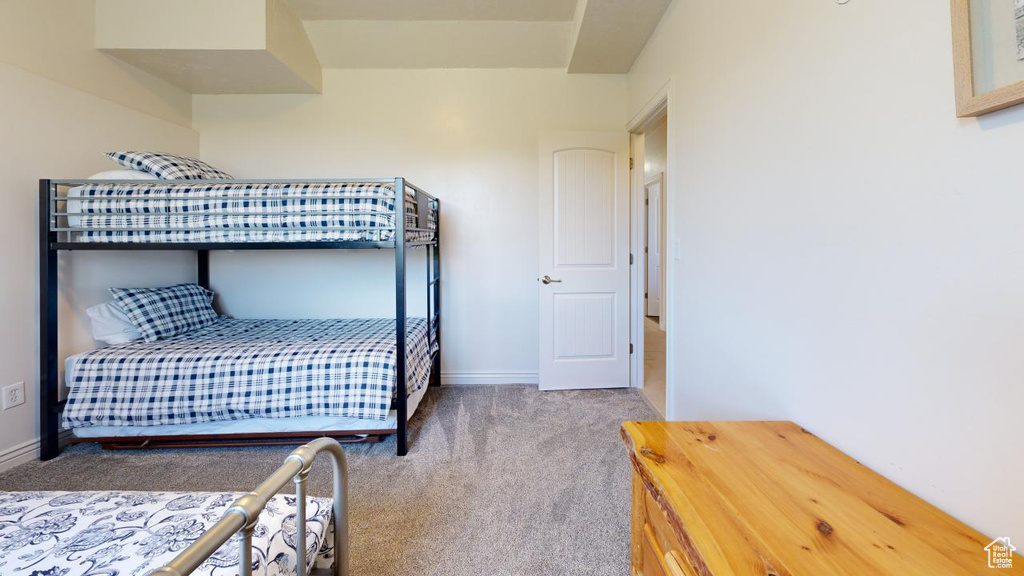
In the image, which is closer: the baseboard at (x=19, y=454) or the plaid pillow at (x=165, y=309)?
the baseboard at (x=19, y=454)

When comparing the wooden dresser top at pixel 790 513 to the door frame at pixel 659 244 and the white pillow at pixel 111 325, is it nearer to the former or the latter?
the white pillow at pixel 111 325

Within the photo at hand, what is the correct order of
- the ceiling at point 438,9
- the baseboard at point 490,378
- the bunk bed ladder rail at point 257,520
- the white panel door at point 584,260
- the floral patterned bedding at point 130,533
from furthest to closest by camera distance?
the baseboard at point 490,378 < the white panel door at point 584,260 < the ceiling at point 438,9 < the floral patterned bedding at point 130,533 < the bunk bed ladder rail at point 257,520

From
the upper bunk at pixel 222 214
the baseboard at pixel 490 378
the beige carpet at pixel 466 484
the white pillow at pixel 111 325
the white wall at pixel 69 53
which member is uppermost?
the white wall at pixel 69 53

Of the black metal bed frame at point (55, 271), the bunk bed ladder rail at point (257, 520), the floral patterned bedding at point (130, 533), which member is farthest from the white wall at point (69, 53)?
the bunk bed ladder rail at point (257, 520)

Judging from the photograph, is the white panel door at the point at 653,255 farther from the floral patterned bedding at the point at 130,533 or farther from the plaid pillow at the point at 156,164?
the floral patterned bedding at the point at 130,533

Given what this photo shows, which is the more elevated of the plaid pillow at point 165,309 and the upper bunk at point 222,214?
the upper bunk at point 222,214

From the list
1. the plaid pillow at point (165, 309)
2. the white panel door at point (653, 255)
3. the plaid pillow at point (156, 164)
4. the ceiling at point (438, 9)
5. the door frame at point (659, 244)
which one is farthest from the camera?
A: the white panel door at point (653, 255)

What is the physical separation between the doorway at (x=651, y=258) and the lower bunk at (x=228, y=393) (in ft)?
5.61

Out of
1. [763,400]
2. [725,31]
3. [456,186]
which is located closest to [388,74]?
[456,186]

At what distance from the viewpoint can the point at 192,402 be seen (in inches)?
80.0

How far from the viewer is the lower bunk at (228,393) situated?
2021 millimetres

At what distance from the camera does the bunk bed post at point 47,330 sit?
2039 millimetres

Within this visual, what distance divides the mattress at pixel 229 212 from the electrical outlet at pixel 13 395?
79 centimetres

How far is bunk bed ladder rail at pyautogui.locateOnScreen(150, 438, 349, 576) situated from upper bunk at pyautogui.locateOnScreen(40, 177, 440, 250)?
1367 millimetres
